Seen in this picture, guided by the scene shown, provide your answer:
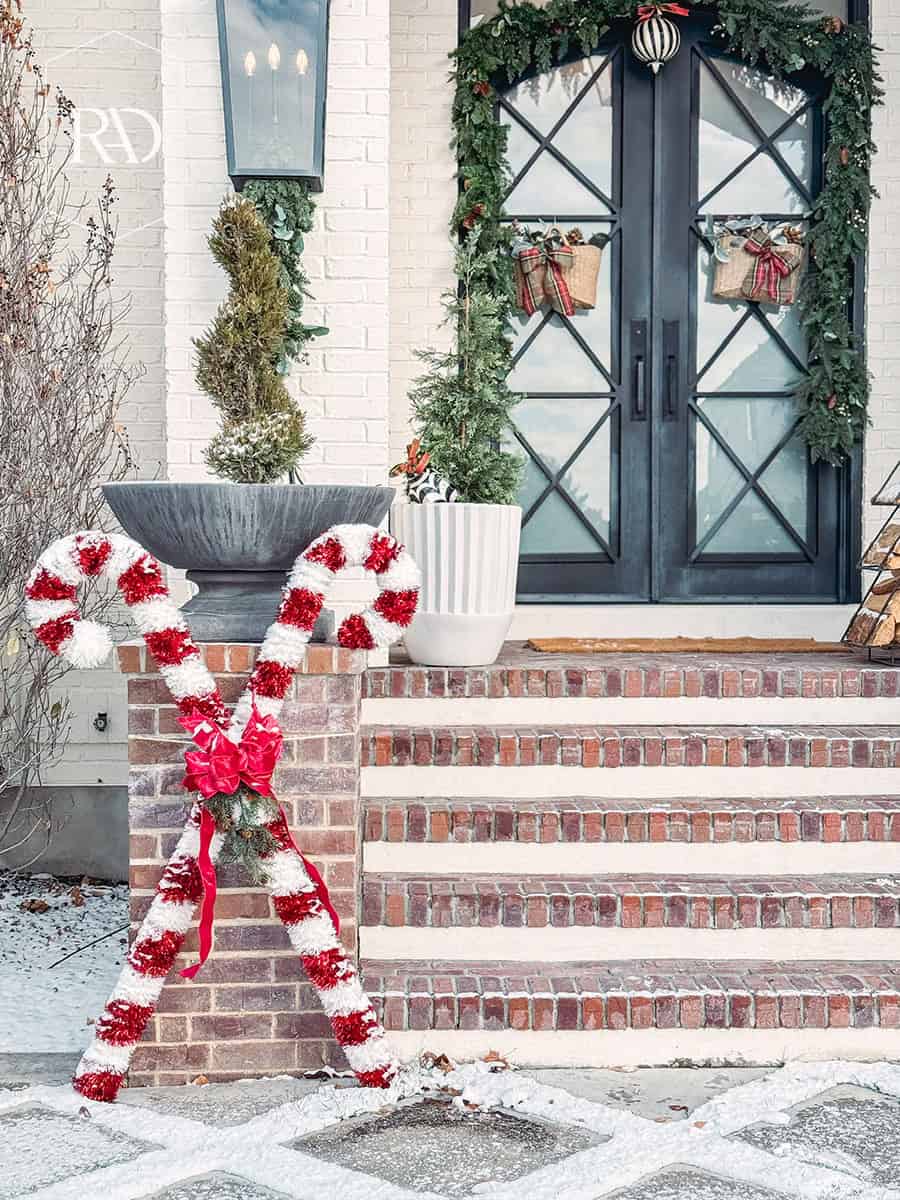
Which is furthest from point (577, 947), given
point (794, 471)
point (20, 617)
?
point (794, 471)

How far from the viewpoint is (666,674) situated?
143 inches

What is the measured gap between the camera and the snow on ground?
3.12m

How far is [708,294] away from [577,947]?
2.89 meters

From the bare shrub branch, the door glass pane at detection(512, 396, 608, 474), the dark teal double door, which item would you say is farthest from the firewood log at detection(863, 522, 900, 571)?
the bare shrub branch

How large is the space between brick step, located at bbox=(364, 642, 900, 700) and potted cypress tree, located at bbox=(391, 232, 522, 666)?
0.11 m

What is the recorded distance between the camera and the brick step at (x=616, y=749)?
3.40 meters

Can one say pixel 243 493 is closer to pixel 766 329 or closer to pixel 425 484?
pixel 425 484

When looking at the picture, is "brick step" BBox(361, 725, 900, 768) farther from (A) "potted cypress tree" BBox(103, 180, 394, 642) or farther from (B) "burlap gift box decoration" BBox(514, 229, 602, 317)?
(B) "burlap gift box decoration" BBox(514, 229, 602, 317)

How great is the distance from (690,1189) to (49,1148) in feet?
3.95

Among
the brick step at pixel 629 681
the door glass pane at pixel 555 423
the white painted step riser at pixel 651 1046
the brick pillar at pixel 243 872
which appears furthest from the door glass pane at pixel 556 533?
the white painted step riser at pixel 651 1046

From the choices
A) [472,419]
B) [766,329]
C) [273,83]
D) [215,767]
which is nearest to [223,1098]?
[215,767]

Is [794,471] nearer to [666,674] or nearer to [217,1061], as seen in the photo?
[666,674]

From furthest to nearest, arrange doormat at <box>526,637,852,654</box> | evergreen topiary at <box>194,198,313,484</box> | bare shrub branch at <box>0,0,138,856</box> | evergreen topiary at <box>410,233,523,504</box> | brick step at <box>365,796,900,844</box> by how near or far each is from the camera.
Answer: doormat at <box>526,637,852,654</box> → bare shrub branch at <box>0,0,138,856</box> → evergreen topiary at <box>410,233,523,504</box> → brick step at <box>365,796,900,844</box> → evergreen topiary at <box>194,198,313,484</box>

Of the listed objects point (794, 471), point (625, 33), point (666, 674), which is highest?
point (625, 33)
